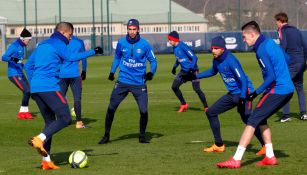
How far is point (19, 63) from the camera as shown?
66.7 ft

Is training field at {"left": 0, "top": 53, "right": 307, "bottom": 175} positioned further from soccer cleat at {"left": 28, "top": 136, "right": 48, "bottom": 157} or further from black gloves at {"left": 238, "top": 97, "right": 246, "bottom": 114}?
black gloves at {"left": 238, "top": 97, "right": 246, "bottom": 114}

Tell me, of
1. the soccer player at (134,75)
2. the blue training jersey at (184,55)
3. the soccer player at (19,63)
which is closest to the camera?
the soccer player at (134,75)

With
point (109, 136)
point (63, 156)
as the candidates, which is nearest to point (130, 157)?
point (63, 156)

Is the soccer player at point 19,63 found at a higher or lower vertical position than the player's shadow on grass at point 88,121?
higher

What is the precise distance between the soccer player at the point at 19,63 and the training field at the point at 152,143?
1.19 ft

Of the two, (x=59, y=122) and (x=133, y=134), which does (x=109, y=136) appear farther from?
(x=59, y=122)

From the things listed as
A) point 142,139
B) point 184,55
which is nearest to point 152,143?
point 142,139

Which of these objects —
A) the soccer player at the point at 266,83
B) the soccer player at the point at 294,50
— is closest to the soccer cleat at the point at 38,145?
the soccer player at the point at 266,83

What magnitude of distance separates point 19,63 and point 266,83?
10.3m

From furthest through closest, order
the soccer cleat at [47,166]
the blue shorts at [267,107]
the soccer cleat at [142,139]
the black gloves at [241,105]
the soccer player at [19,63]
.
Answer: the soccer player at [19,63]
the soccer cleat at [142,139]
the black gloves at [241,105]
the soccer cleat at [47,166]
the blue shorts at [267,107]

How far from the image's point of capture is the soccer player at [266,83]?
1141cm

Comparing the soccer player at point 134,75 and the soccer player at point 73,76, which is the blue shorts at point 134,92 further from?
the soccer player at point 73,76

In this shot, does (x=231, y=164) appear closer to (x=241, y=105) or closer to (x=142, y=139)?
(x=241, y=105)

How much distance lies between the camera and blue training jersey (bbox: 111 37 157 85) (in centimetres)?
1516
